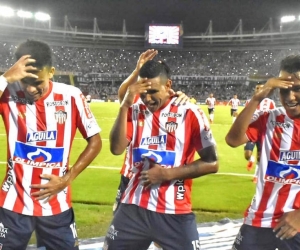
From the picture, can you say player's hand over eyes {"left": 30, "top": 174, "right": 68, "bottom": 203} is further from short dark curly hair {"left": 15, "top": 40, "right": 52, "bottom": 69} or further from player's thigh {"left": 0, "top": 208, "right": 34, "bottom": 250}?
→ short dark curly hair {"left": 15, "top": 40, "right": 52, "bottom": 69}

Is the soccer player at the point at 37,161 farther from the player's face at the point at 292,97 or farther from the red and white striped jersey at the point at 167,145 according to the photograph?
the player's face at the point at 292,97

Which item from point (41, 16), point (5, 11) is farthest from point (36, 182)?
point (41, 16)

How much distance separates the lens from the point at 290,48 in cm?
5925

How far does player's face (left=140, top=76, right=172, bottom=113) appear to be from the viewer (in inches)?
139

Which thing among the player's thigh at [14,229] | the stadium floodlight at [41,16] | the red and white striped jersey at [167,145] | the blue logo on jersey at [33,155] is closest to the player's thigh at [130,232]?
the red and white striped jersey at [167,145]

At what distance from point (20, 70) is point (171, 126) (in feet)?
4.23

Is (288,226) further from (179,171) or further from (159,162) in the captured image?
(159,162)

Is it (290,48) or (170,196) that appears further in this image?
(290,48)

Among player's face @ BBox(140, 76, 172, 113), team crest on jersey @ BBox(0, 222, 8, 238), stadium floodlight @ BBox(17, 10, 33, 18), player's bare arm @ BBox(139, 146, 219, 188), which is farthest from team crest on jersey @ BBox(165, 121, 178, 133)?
A: stadium floodlight @ BBox(17, 10, 33, 18)

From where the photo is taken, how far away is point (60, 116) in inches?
139

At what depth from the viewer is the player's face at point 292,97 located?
3.12 metres

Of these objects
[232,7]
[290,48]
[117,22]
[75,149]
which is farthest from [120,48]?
[75,149]

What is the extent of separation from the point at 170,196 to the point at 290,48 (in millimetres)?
60075

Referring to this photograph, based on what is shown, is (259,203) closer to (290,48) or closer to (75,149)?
(75,149)
